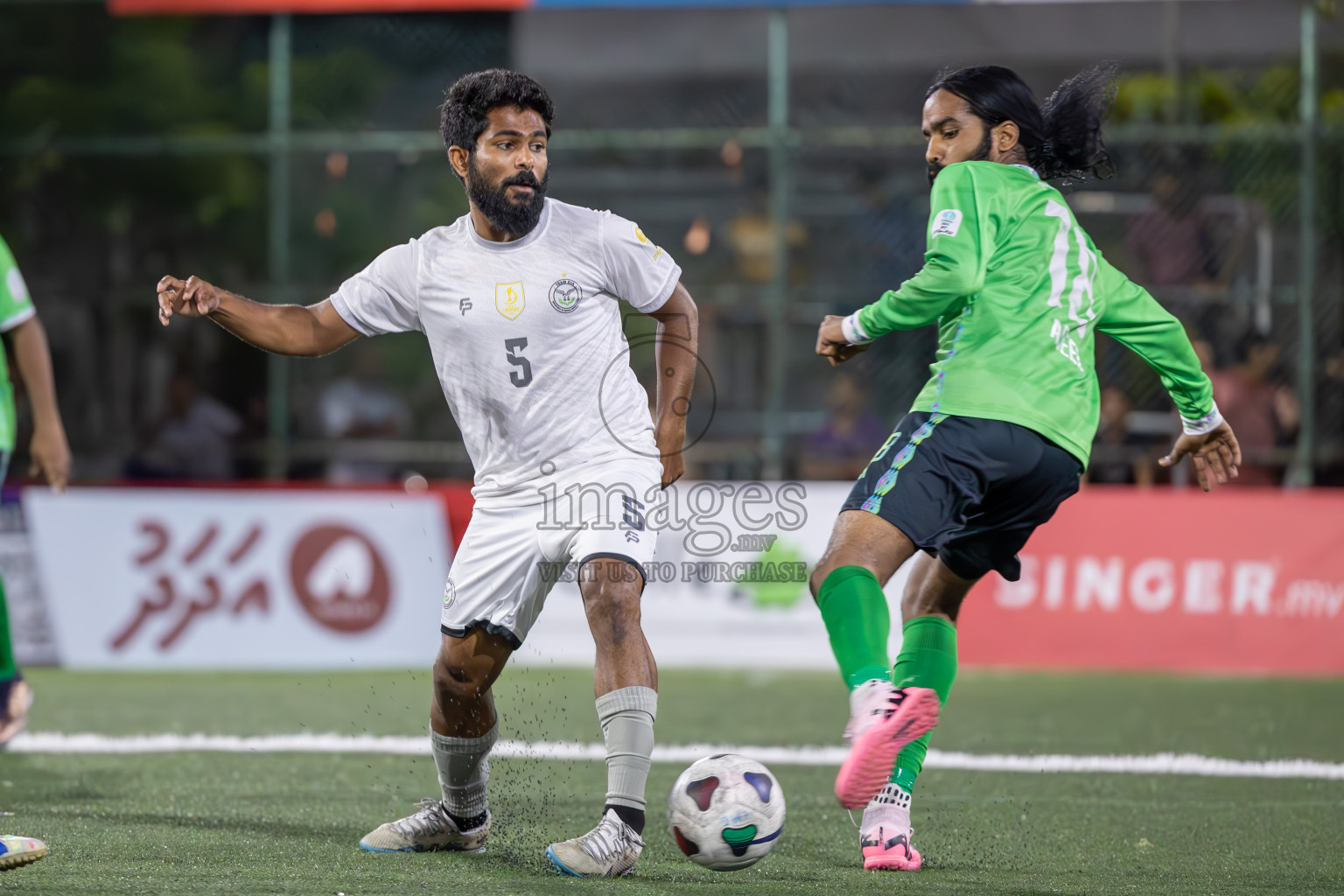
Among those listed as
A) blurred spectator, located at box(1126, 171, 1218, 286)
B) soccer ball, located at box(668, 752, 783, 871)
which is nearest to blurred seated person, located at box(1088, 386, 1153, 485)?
blurred spectator, located at box(1126, 171, 1218, 286)

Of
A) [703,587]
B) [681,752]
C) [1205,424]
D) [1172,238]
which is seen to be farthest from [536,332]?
[1172,238]

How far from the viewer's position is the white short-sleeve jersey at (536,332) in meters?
4.86

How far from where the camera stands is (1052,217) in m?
4.80

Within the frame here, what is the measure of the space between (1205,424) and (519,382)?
7.07 ft

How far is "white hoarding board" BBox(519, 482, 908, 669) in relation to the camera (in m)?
10.6

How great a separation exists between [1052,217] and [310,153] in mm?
10289

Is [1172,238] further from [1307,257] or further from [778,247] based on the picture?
[778,247]

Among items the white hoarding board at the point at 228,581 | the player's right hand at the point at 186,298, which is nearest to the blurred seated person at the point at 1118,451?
the white hoarding board at the point at 228,581

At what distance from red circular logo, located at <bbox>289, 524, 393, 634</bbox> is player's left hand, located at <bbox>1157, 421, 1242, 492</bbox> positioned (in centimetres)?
653

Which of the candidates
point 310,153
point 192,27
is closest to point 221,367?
point 310,153

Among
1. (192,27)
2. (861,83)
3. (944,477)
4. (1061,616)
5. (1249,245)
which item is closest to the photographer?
(944,477)

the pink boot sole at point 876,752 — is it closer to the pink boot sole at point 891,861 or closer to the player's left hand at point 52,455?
the pink boot sole at point 891,861

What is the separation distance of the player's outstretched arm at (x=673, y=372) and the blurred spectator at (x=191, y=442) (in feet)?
30.7

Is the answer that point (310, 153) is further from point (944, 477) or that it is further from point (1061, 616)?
point (944, 477)
